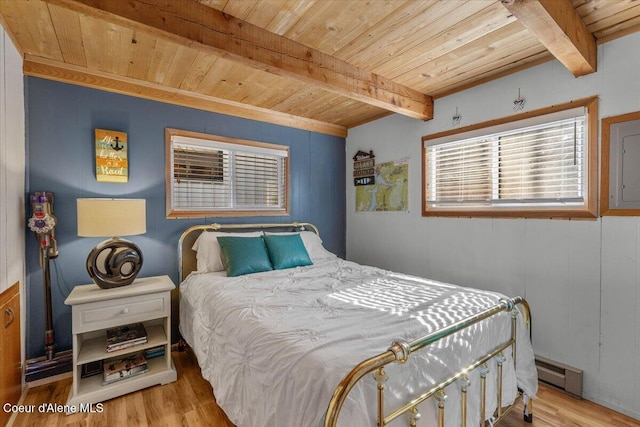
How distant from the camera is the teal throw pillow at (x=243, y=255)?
2.54 metres

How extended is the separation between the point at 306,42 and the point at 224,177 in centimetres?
164

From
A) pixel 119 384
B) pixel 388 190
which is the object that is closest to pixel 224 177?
pixel 388 190

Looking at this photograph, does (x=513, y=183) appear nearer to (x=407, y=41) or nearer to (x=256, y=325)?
(x=407, y=41)

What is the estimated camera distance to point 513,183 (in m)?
2.48

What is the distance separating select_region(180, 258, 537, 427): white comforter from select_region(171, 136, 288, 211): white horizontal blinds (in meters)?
1.02

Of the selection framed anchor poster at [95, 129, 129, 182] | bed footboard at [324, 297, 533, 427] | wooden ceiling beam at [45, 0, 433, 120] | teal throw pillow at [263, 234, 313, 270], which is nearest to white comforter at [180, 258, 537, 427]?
bed footboard at [324, 297, 533, 427]

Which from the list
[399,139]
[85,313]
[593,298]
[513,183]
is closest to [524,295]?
[593,298]

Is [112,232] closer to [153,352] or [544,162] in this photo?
[153,352]

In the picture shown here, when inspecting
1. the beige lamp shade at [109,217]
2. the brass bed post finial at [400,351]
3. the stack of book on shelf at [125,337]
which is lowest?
the stack of book on shelf at [125,337]

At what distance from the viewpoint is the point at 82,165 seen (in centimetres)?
240

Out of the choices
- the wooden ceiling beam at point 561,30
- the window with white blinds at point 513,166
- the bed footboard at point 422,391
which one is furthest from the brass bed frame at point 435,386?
the wooden ceiling beam at point 561,30

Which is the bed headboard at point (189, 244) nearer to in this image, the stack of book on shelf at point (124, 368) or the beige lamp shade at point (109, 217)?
the beige lamp shade at point (109, 217)

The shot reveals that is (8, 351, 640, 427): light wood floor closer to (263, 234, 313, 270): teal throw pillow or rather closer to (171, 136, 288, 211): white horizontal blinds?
(263, 234, 313, 270): teal throw pillow

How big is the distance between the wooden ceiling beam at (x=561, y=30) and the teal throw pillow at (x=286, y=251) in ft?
7.48
